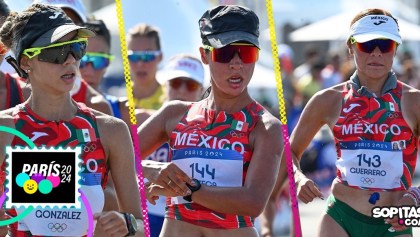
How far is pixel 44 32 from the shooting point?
5410mm

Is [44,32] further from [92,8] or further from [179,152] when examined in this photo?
[92,8]

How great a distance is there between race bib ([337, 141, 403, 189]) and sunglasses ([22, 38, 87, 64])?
2.14m

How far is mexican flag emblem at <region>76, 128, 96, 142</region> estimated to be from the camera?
5.34m

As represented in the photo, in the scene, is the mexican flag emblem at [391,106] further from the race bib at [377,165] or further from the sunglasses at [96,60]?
the sunglasses at [96,60]

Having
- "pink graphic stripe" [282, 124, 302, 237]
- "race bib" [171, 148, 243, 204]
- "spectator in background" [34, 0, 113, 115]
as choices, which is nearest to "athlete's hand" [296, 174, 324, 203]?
"pink graphic stripe" [282, 124, 302, 237]

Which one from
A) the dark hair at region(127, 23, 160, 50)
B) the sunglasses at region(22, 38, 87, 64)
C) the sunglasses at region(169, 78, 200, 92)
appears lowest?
the sunglasses at region(169, 78, 200, 92)

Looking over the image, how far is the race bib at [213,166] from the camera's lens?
234 inches

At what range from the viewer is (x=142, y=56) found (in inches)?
386

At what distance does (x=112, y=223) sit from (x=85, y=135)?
55 centimetres

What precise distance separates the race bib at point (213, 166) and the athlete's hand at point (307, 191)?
683mm

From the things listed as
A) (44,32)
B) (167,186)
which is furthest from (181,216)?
(44,32)

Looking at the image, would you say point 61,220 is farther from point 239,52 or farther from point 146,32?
point 146,32

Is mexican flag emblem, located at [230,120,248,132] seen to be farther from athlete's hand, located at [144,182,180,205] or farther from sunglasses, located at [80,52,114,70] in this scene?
sunglasses, located at [80,52,114,70]

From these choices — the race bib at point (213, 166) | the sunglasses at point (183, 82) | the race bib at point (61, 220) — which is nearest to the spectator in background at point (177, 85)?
the sunglasses at point (183, 82)
